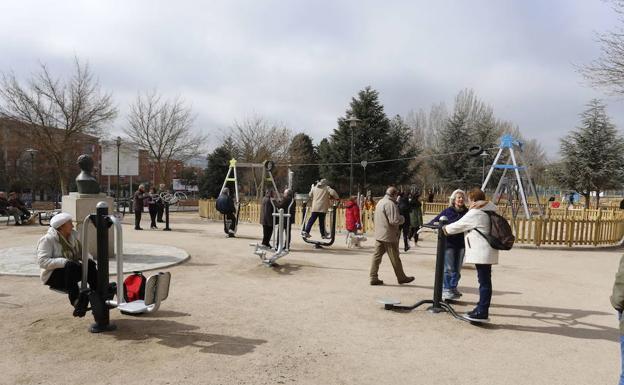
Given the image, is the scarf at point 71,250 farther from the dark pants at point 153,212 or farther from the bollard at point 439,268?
the dark pants at point 153,212

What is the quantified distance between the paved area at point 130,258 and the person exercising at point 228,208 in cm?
246

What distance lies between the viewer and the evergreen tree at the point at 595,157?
27.7 metres

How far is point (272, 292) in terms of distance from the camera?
6801 mm

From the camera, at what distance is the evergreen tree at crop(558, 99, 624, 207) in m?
27.7

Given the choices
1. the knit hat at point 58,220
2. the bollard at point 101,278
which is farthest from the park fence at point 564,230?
the knit hat at point 58,220

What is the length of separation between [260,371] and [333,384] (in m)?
0.66

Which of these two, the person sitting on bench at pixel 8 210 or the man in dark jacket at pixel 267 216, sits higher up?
the man in dark jacket at pixel 267 216

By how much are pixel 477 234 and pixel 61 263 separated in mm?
4627

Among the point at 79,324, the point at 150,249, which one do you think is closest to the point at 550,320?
the point at 79,324

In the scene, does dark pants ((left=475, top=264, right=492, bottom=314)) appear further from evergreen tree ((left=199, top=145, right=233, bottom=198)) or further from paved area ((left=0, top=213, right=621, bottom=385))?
evergreen tree ((left=199, top=145, right=233, bottom=198))

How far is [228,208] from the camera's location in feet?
43.3

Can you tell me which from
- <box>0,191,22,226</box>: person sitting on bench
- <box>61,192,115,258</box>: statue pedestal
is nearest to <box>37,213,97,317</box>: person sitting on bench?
<box>61,192,115,258</box>: statue pedestal

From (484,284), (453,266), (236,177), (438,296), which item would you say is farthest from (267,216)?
(236,177)

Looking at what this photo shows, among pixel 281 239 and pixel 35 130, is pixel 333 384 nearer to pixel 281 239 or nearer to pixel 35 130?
pixel 281 239
